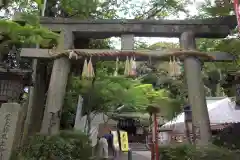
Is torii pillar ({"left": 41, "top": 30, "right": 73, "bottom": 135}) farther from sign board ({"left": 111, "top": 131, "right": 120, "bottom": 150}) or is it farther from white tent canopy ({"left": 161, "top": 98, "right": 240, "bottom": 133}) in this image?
sign board ({"left": 111, "top": 131, "right": 120, "bottom": 150})

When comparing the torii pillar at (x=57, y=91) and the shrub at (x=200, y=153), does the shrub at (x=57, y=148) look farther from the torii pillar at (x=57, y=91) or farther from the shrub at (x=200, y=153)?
the shrub at (x=200, y=153)

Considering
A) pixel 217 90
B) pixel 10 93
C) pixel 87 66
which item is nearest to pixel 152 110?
pixel 87 66

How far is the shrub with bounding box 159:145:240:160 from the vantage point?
6.76m

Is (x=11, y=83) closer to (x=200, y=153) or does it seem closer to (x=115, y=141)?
(x=200, y=153)

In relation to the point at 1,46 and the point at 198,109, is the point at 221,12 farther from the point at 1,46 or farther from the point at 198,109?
the point at 1,46

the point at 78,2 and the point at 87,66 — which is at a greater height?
the point at 78,2

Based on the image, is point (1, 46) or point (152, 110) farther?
point (152, 110)

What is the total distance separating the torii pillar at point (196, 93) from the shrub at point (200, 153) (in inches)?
22.5

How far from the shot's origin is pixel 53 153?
22.4 feet

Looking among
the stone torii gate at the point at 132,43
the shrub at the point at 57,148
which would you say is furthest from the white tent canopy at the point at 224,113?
the shrub at the point at 57,148

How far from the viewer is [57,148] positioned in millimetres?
6891

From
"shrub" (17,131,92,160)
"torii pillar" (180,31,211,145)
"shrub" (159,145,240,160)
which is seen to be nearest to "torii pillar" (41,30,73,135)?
"shrub" (17,131,92,160)

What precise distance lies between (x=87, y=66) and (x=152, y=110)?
3.01 meters

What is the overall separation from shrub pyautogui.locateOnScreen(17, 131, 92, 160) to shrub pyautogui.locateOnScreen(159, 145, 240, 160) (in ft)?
6.93
